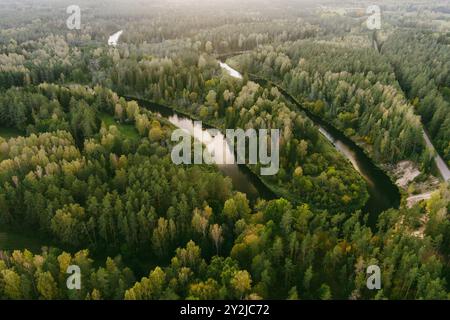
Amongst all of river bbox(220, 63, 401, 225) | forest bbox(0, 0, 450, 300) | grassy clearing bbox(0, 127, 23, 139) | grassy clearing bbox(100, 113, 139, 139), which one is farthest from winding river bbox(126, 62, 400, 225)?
grassy clearing bbox(0, 127, 23, 139)

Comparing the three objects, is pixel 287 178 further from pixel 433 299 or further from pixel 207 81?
pixel 207 81

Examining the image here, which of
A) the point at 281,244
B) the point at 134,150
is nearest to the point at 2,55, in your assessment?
the point at 134,150

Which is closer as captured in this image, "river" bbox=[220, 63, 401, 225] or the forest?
the forest

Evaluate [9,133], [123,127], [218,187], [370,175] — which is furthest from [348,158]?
→ [9,133]

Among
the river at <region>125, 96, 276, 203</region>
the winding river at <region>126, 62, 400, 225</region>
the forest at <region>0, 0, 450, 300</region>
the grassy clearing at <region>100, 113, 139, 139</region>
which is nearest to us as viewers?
the forest at <region>0, 0, 450, 300</region>

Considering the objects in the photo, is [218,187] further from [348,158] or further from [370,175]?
[348,158]

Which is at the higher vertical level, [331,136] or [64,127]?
[64,127]

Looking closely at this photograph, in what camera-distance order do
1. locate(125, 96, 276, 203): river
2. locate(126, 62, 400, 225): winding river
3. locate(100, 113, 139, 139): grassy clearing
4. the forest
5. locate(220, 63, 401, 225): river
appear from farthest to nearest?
1. locate(100, 113, 139, 139): grassy clearing
2. locate(125, 96, 276, 203): river
3. locate(126, 62, 400, 225): winding river
4. locate(220, 63, 401, 225): river
5. the forest

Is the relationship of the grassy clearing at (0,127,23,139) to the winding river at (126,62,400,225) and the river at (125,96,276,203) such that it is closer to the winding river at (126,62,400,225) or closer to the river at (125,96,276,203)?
the river at (125,96,276,203)
